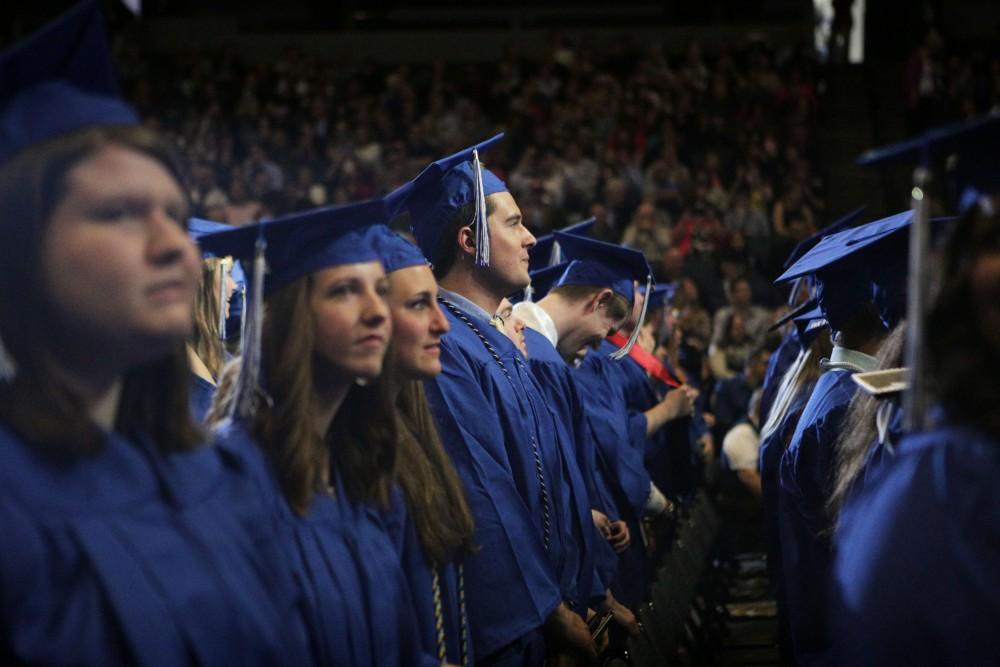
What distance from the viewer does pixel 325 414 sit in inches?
87.5

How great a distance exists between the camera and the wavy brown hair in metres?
1.76

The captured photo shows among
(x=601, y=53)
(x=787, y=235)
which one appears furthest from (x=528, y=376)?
(x=601, y=53)

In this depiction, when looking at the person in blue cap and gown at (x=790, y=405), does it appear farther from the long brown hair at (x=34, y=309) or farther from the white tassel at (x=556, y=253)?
the long brown hair at (x=34, y=309)

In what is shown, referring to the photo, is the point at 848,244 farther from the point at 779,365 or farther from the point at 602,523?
the point at 779,365

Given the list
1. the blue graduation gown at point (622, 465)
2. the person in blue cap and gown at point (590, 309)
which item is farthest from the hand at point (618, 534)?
the blue graduation gown at point (622, 465)

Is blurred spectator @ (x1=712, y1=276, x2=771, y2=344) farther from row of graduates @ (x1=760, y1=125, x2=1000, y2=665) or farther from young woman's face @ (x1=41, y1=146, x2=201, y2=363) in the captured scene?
young woman's face @ (x1=41, y1=146, x2=201, y2=363)

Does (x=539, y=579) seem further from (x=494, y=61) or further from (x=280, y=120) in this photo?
(x=494, y=61)

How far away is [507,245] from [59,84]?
1940 mm

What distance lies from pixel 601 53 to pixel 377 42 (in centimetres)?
275

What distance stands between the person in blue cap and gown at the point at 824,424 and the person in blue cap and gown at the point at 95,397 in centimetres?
213

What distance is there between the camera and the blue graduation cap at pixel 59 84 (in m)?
1.66

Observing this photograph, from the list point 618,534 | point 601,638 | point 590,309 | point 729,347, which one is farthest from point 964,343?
point 729,347

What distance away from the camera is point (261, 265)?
210 centimetres

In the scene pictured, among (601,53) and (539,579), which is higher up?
(601,53)
